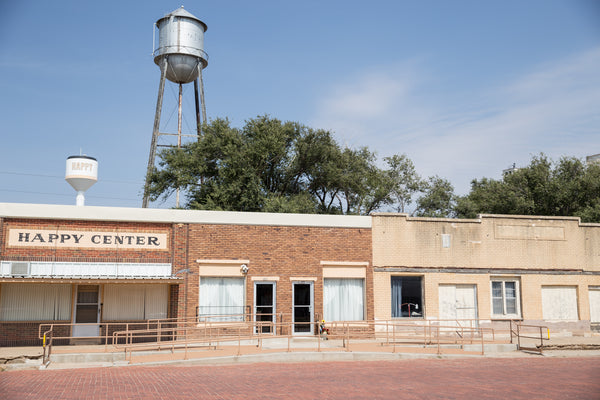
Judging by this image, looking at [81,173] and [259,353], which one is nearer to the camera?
[259,353]

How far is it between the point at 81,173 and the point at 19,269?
16.3 metres

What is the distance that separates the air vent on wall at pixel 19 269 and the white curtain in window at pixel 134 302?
104 inches

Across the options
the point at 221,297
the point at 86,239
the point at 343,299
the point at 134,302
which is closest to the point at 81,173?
the point at 86,239

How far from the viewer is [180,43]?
37.7 metres

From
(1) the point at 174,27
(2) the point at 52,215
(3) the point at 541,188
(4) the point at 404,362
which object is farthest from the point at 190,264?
(3) the point at 541,188

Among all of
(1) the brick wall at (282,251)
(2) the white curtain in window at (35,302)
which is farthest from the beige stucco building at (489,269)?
(2) the white curtain in window at (35,302)

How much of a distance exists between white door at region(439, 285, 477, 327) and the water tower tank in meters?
22.4

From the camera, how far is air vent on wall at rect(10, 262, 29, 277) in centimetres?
1980

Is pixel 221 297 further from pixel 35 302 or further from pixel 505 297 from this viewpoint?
pixel 505 297

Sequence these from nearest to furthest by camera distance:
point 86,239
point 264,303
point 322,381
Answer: point 322,381 → point 86,239 → point 264,303

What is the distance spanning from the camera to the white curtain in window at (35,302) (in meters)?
20.1

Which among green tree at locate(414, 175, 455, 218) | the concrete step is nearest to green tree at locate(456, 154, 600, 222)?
green tree at locate(414, 175, 455, 218)

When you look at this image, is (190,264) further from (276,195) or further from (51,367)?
(276,195)

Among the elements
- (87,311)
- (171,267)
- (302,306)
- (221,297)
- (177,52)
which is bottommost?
(87,311)
